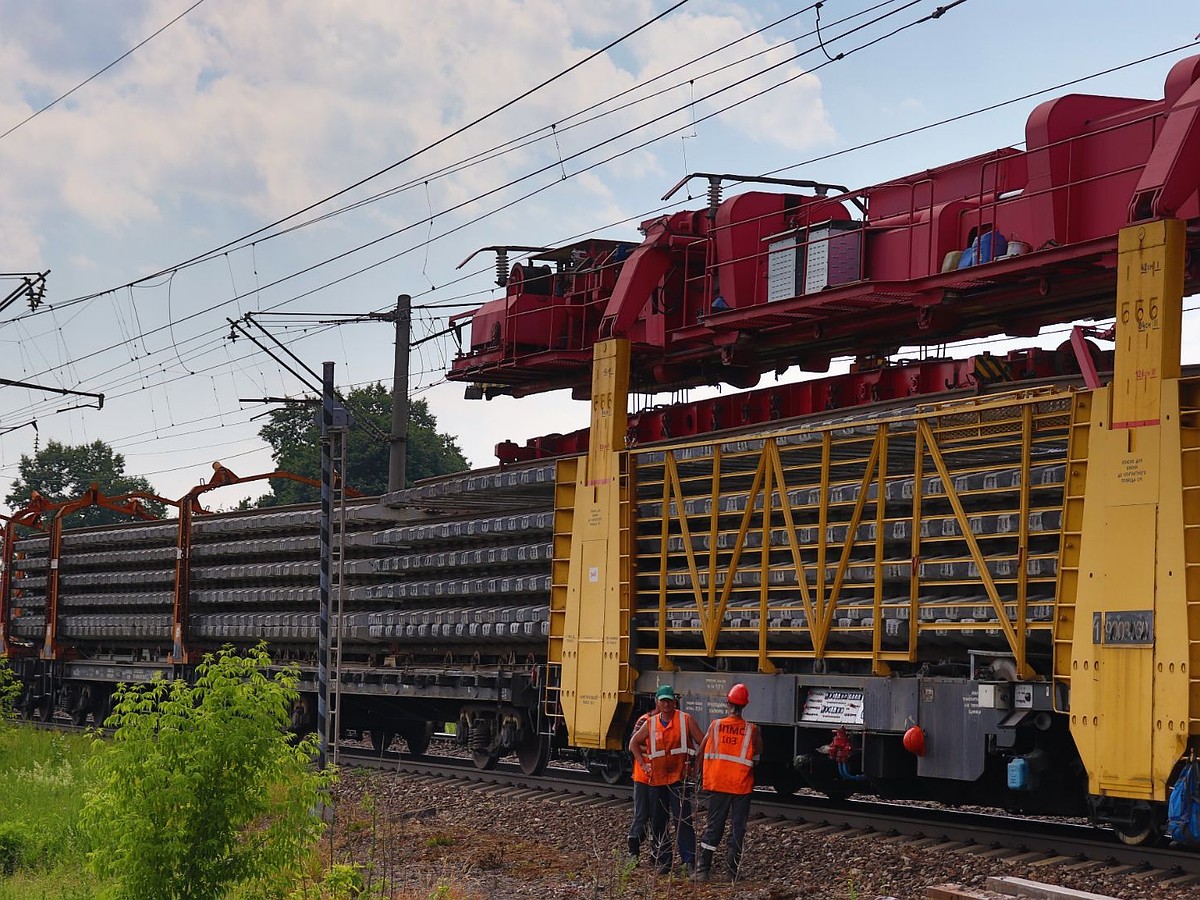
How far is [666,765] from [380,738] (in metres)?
11.9

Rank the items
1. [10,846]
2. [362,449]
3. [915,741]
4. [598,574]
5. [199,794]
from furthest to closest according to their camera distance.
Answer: [362,449] < [598,574] < [10,846] < [915,741] < [199,794]

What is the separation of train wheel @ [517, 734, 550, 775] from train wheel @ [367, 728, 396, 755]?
4207mm

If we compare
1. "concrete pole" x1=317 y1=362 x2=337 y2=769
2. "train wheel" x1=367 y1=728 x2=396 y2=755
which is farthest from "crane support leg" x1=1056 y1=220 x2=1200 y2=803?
"train wheel" x1=367 y1=728 x2=396 y2=755

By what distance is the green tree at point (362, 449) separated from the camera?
6869 centimetres

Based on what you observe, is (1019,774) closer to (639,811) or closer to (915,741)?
(915,741)

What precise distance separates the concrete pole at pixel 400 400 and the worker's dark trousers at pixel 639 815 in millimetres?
15459

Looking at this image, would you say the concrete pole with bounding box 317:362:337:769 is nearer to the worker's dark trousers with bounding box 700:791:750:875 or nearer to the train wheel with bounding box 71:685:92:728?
the worker's dark trousers with bounding box 700:791:750:875

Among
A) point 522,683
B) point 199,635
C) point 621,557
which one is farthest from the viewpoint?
point 199,635

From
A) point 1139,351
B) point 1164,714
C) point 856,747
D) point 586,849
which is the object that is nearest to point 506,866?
point 586,849

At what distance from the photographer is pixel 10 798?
15133mm

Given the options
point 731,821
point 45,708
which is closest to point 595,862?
point 731,821

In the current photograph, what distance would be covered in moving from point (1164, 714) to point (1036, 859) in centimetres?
183

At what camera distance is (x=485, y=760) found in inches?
709

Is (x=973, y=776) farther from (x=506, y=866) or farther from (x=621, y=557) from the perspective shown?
(x=621, y=557)
